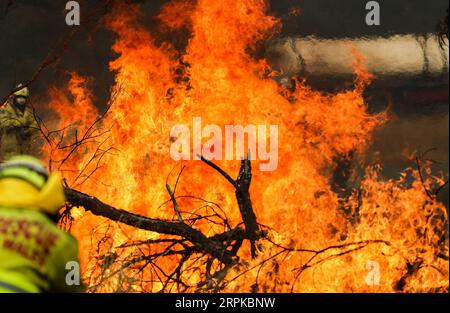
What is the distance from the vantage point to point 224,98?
8.32 m

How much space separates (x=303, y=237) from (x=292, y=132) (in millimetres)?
1259

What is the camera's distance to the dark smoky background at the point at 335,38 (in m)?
8.12

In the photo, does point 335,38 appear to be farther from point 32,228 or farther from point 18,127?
point 32,228

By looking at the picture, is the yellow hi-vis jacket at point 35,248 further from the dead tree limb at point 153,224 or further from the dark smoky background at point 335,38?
the dark smoky background at point 335,38

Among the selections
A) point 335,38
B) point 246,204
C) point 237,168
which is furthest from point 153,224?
point 335,38

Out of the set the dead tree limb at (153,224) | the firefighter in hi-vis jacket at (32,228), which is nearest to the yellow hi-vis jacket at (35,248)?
the firefighter in hi-vis jacket at (32,228)

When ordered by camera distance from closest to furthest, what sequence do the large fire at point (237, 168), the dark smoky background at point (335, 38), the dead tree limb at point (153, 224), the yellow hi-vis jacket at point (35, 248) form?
the yellow hi-vis jacket at point (35, 248), the dead tree limb at point (153, 224), the large fire at point (237, 168), the dark smoky background at point (335, 38)

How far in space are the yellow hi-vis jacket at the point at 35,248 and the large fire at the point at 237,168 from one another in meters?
4.67

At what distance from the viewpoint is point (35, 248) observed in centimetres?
268

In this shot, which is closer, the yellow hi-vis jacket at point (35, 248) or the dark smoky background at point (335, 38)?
the yellow hi-vis jacket at point (35, 248)

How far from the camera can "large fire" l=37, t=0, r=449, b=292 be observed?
7516mm

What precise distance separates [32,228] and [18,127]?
226 inches
